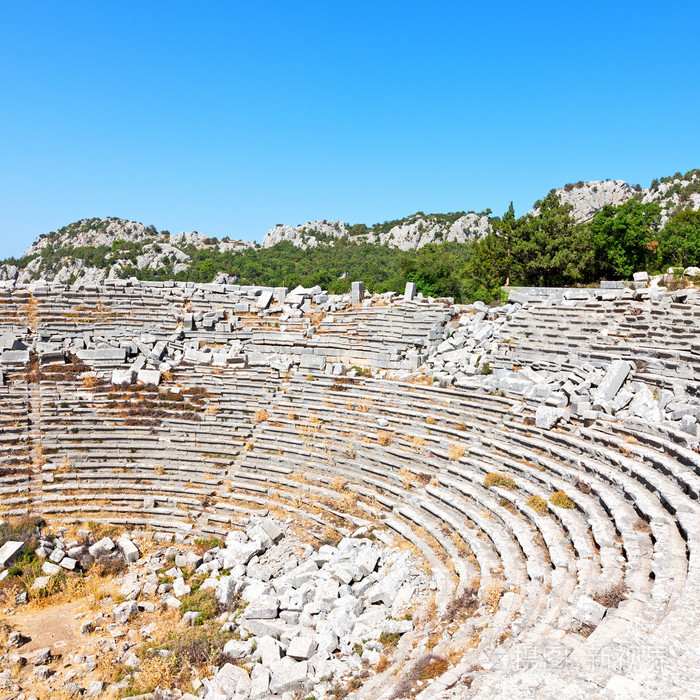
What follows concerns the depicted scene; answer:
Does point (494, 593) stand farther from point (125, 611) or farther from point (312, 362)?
point (312, 362)

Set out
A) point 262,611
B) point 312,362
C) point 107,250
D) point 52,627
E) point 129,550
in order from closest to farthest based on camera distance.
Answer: point 262,611
point 52,627
point 129,550
point 312,362
point 107,250

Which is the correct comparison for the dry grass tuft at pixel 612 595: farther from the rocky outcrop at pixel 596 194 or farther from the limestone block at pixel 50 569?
the rocky outcrop at pixel 596 194

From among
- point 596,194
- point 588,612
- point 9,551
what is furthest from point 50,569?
point 596,194

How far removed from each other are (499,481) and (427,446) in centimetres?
283

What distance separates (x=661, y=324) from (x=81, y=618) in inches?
666

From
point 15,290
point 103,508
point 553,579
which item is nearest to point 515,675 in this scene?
point 553,579

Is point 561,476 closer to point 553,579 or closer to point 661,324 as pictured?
point 553,579

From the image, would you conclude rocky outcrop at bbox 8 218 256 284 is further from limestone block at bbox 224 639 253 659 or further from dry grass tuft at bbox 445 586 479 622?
dry grass tuft at bbox 445 586 479 622

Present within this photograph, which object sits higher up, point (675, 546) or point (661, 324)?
point (661, 324)

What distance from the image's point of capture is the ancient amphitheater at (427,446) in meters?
6.85

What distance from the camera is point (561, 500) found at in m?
10.5

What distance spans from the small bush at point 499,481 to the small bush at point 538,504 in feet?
2.70

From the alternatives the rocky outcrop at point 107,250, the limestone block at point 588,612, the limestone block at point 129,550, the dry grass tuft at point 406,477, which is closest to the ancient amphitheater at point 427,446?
the limestone block at point 588,612

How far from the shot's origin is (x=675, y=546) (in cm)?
789
